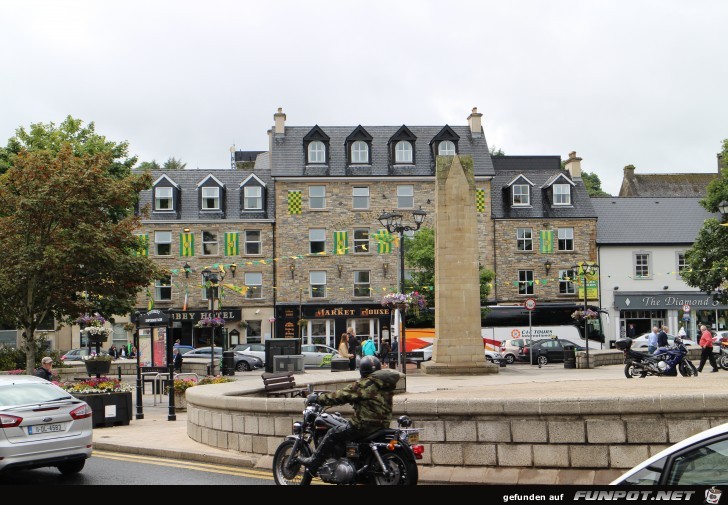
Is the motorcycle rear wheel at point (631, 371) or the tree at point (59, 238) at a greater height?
the tree at point (59, 238)

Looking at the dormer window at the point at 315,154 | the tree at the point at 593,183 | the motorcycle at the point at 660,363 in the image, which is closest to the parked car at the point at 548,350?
the dormer window at the point at 315,154

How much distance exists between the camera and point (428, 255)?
5481 cm

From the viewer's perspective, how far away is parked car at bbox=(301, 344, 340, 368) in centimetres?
4562

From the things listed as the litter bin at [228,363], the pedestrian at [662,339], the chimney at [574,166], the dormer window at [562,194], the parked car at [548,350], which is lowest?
the parked car at [548,350]

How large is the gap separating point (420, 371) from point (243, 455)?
1796 cm

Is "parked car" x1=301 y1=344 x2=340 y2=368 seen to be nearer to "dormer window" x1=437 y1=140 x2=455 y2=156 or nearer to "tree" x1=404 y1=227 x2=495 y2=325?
"tree" x1=404 y1=227 x2=495 y2=325

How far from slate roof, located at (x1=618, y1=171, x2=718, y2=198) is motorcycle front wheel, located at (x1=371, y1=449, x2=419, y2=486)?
7213cm

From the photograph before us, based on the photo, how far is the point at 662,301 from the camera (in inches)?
2391

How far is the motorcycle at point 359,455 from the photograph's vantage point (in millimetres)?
9469

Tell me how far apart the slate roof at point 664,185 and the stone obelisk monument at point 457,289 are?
53008 mm

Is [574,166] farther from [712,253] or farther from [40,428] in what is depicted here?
[40,428]

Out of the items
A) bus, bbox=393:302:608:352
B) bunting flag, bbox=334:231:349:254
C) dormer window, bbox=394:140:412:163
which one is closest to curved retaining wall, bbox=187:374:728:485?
bus, bbox=393:302:608:352

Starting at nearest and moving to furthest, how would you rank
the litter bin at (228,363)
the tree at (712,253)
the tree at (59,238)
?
the tree at (59,238) < the litter bin at (228,363) < the tree at (712,253)

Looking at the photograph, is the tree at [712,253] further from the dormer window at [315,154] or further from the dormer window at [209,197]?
the dormer window at [209,197]
